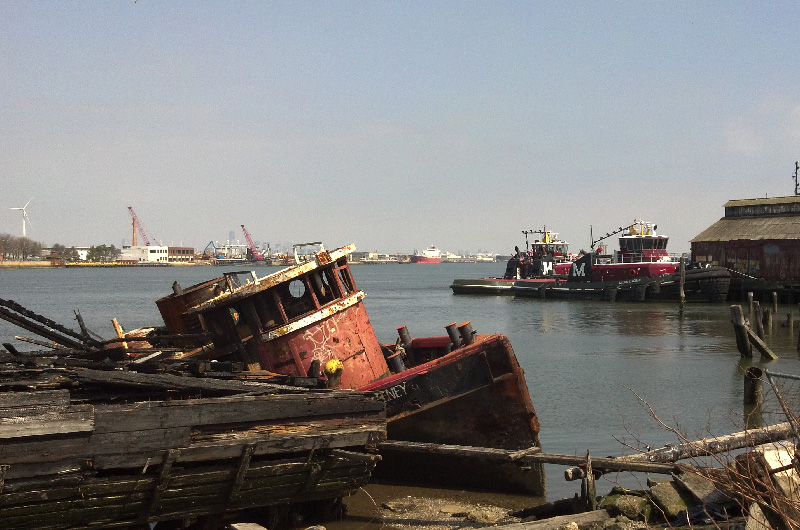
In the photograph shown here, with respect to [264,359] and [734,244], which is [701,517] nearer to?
[264,359]

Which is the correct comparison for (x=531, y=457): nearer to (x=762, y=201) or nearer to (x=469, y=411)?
(x=469, y=411)

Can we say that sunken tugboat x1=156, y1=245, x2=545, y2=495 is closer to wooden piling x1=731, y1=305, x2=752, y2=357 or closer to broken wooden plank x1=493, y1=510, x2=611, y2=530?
broken wooden plank x1=493, y1=510, x2=611, y2=530

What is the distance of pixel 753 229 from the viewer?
5316cm

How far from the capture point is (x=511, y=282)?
66.8 m

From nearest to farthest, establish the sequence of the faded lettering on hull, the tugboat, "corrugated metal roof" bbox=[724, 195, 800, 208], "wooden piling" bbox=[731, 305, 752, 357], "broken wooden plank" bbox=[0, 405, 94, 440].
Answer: "broken wooden plank" bbox=[0, 405, 94, 440], the faded lettering on hull, "wooden piling" bbox=[731, 305, 752, 357], the tugboat, "corrugated metal roof" bbox=[724, 195, 800, 208]

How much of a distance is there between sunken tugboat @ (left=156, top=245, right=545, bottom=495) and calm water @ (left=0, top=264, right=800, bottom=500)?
1.28 meters

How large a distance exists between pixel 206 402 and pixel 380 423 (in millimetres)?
2262

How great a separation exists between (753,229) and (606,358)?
30521 millimetres

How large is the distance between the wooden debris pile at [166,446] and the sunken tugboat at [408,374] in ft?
6.34

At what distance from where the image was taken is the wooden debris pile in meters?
7.47

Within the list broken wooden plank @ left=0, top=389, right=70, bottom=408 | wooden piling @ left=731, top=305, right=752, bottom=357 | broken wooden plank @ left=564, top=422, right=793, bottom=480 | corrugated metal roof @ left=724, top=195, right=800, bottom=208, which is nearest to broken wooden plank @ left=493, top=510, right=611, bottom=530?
broken wooden plank @ left=564, top=422, right=793, bottom=480

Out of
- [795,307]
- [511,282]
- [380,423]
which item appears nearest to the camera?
[380,423]

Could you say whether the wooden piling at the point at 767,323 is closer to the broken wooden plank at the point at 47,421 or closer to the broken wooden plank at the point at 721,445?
the broken wooden plank at the point at 721,445

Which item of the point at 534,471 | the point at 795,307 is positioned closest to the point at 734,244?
the point at 795,307
